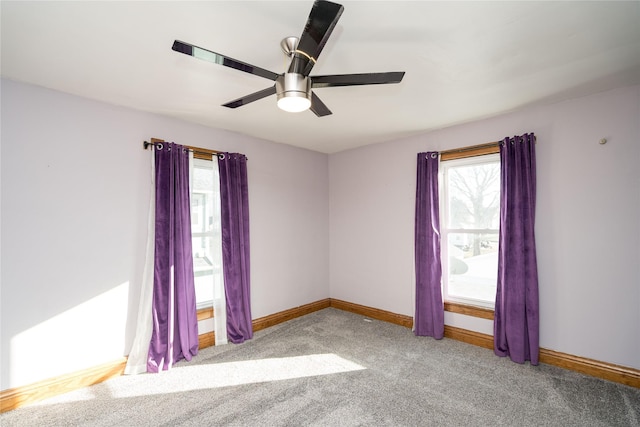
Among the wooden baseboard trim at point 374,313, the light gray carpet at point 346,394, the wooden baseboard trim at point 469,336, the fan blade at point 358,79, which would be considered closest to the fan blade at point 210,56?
the fan blade at point 358,79

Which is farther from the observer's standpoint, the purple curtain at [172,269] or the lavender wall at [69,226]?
the purple curtain at [172,269]

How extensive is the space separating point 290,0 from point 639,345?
3.51 meters

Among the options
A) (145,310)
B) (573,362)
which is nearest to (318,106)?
(145,310)

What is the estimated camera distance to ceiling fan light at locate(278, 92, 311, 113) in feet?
5.17

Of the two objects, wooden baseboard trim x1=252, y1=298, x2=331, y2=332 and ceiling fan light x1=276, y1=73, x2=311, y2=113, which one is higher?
ceiling fan light x1=276, y1=73, x2=311, y2=113

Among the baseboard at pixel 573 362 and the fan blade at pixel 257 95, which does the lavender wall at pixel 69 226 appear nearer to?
the fan blade at pixel 257 95

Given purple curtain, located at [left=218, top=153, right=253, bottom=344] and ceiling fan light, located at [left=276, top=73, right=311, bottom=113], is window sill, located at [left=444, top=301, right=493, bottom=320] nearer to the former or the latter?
purple curtain, located at [left=218, top=153, right=253, bottom=344]

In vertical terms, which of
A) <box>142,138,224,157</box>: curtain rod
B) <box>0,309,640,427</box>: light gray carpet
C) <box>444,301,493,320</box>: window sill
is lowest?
<box>0,309,640,427</box>: light gray carpet

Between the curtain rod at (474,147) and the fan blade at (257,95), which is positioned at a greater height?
the fan blade at (257,95)

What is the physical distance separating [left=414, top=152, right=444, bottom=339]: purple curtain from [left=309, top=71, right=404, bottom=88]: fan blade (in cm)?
214

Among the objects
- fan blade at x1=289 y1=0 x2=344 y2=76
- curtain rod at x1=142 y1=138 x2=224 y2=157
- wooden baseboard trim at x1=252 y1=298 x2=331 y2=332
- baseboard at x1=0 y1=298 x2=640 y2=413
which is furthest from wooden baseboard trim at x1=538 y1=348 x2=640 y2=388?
curtain rod at x1=142 y1=138 x2=224 y2=157

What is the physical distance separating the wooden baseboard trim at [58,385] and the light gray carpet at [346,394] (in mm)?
68

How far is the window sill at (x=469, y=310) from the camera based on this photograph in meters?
3.20

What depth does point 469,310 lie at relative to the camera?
3.33 metres
